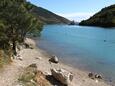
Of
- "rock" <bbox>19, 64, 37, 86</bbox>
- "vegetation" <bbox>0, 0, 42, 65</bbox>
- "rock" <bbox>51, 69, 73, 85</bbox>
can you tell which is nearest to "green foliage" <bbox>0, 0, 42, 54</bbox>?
"vegetation" <bbox>0, 0, 42, 65</bbox>

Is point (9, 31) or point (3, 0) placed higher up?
point (3, 0)

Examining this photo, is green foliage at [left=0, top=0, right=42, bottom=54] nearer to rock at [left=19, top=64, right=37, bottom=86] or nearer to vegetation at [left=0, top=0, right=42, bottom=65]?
vegetation at [left=0, top=0, right=42, bottom=65]

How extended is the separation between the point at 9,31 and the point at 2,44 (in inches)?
219

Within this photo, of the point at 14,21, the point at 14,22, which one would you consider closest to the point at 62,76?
the point at 14,21

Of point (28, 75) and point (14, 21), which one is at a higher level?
point (14, 21)

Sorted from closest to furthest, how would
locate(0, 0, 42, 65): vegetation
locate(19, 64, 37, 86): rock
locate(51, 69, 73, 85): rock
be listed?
1. locate(19, 64, 37, 86): rock
2. locate(51, 69, 73, 85): rock
3. locate(0, 0, 42, 65): vegetation

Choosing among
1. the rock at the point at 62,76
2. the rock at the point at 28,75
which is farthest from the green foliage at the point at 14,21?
the rock at the point at 62,76

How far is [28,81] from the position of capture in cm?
2411

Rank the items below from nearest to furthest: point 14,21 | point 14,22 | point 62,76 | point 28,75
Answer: point 28,75, point 62,76, point 14,21, point 14,22

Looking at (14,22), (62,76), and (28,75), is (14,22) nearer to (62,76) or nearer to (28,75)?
(62,76)

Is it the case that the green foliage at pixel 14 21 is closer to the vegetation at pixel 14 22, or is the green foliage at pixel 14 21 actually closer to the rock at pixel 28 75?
the vegetation at pixel 14 22

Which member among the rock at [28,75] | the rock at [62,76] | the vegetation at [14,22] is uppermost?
the vegetation at [14,22]

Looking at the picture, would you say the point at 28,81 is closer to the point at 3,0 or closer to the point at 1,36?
the point at 1,36

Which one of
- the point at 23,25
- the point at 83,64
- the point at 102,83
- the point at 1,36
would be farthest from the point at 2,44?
the point at 83,64
